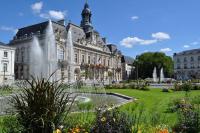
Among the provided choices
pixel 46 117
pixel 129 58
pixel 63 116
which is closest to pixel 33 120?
pixel 46 117

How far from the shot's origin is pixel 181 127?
714 centimetres

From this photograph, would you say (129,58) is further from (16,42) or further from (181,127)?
(181,127)

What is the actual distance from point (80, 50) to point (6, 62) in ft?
70.6

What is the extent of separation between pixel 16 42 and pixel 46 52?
1169 cm

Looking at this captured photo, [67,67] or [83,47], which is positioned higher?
[83,47]

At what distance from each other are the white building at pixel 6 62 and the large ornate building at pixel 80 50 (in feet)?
11.1

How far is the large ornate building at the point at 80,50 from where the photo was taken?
66875 mm

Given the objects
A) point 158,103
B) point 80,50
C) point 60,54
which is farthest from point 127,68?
point 158,103

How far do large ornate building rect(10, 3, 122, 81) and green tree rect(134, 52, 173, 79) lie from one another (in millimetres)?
6637

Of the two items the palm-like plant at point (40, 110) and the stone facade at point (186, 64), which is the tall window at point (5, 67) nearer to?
the palm-like plant at point (40, 110)

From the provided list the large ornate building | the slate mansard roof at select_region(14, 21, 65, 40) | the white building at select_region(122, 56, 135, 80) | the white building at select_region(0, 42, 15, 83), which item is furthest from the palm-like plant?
the white building at select_region(122, 56, 135, 80)

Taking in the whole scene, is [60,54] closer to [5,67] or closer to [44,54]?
[44,54]

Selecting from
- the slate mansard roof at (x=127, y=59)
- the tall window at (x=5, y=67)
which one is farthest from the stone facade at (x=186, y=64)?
the tall window at (x=5, y=67)

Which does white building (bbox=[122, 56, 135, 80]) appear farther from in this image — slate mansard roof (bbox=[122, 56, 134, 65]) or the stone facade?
the stone facade
